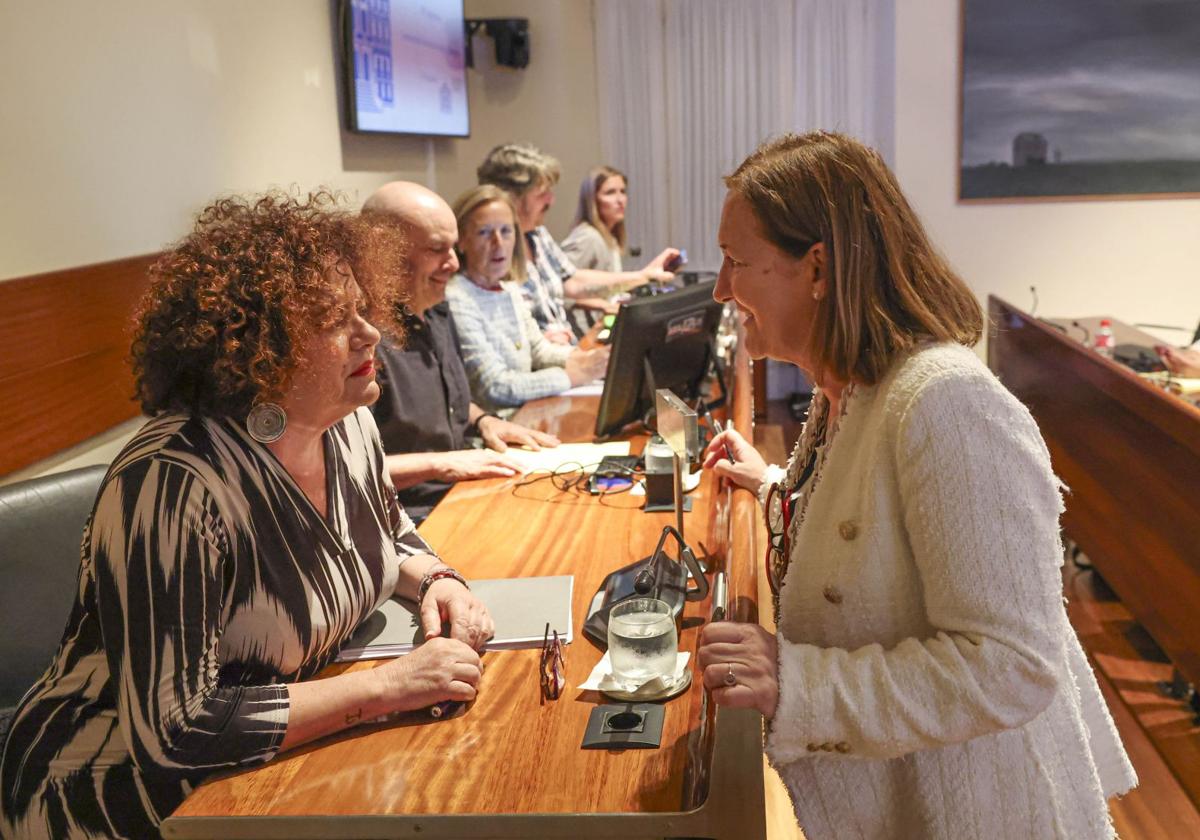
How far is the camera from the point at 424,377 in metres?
2.72

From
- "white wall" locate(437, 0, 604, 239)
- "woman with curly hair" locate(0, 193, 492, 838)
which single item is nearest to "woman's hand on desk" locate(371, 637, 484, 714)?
"woman with curly hair" locate(0, 193, 492, 838)

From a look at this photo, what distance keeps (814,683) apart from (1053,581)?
0.27m

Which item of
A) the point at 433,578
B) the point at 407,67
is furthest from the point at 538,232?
the point at 433,578

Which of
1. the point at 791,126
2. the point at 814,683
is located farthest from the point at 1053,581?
the point at 791,126

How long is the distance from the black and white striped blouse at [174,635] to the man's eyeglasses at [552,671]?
1.04ft

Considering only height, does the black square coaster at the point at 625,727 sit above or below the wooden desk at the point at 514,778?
above

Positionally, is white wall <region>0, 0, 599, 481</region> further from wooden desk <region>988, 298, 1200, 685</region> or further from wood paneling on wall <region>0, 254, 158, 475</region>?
wooden desk <region>988, 298, 1200, 685</region>

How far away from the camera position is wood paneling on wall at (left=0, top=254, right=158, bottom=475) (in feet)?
7.09

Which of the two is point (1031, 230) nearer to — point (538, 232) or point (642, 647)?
point (538, 232)

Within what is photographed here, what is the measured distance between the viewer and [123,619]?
124 cm

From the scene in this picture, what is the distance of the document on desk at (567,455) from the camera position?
2.48 meters

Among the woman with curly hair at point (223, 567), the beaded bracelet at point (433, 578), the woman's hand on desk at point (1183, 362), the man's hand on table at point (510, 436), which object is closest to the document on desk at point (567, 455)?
the man's hand on table at point (510, 436)

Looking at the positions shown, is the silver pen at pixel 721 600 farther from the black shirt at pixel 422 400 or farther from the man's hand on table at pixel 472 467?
the black shirt at pixel 422 400

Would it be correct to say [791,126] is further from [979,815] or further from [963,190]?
[979,815]
